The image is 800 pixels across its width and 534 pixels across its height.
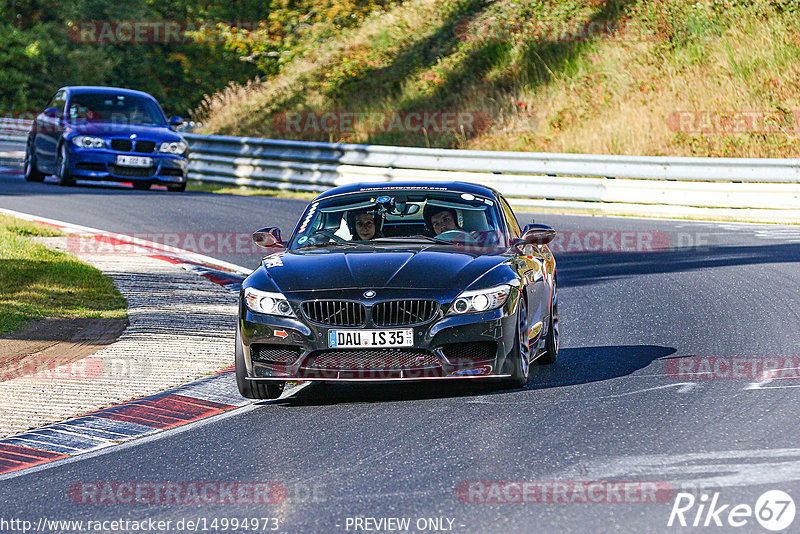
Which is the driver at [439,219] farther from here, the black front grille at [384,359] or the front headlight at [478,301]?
the black front grille at [384,359]

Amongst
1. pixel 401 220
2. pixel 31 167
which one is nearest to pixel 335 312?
pixel 401 220

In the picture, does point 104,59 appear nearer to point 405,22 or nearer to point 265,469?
point 405,22

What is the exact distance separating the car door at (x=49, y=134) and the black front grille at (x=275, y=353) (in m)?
16.4

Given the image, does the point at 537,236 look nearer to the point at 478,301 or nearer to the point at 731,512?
the point at 478,301

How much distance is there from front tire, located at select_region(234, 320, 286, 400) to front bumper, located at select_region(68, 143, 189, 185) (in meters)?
15.5

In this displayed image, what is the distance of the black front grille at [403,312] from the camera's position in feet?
25.8

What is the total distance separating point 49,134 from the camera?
24.0 metres

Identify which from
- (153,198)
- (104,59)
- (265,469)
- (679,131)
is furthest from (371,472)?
(104,59)

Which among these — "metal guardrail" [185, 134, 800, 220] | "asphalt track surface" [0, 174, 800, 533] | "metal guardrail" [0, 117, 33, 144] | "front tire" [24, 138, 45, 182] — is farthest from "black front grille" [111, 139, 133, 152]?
"metal guardrail" [0, 117, 33, 144]

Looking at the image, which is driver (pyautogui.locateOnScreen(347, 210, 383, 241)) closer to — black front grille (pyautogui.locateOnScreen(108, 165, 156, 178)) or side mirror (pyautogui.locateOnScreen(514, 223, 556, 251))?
side mirror (pyautogui.locateOnScreen(514, 223, 556, 251))

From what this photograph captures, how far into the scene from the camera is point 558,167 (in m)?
23.0

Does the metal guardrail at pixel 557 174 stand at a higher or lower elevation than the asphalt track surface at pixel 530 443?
higher

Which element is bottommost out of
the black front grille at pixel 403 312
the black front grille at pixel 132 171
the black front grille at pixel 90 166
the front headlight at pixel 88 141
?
the black front grille at pixel 403 312

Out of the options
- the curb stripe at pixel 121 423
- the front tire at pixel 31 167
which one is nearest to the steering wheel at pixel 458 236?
the curb stripe at pixel 121 423
